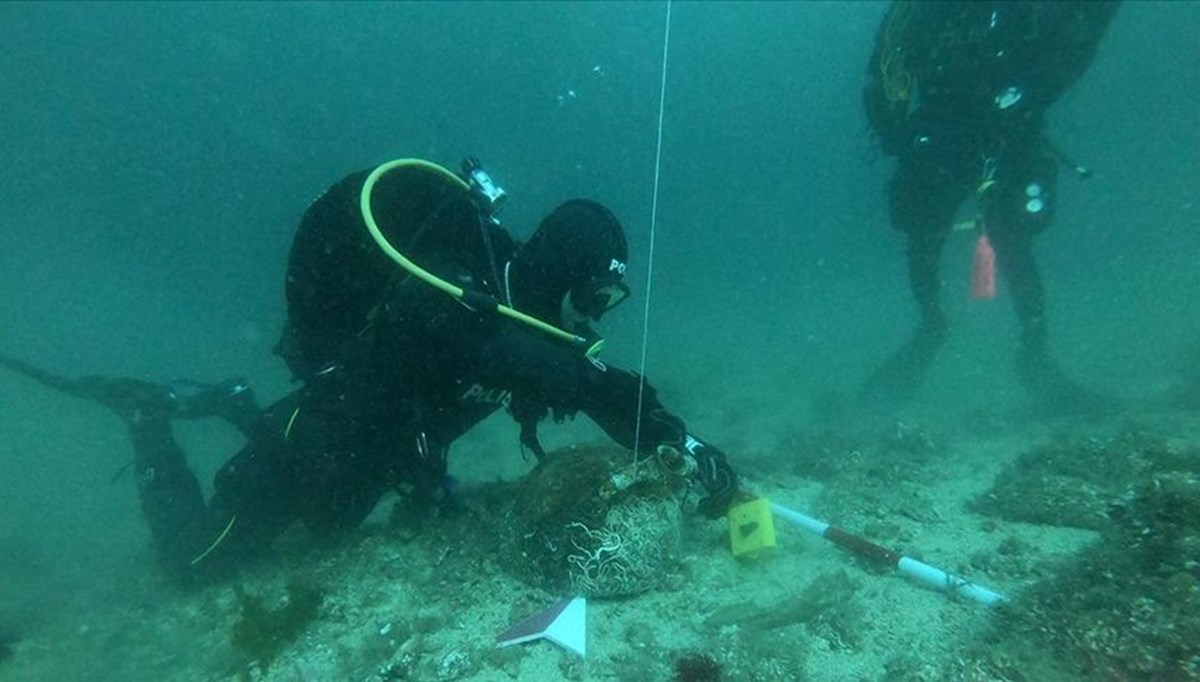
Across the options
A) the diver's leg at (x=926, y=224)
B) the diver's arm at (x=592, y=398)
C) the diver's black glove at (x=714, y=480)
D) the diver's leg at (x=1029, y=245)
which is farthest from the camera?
the diver's leg at (x=926, y=224)

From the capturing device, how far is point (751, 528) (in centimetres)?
382

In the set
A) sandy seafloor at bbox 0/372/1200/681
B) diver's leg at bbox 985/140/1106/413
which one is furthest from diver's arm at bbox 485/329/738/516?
diver's leg at bbox 985/140/1106/413

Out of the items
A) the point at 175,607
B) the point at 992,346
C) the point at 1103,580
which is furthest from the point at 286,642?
the point at 992,346

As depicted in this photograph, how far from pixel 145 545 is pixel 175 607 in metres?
3.93

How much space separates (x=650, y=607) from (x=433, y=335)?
6.19 feet

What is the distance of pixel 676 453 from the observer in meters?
3.96

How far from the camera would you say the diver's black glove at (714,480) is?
3928mm

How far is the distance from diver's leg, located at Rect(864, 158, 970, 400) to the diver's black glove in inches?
256

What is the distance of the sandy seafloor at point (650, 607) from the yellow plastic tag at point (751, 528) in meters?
0.13

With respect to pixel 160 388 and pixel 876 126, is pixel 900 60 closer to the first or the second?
pixel 876 126

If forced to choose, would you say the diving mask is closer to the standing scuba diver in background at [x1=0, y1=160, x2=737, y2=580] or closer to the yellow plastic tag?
the standing scuba diver in background at [x1=0, y1=160, x2=737, y2=580]

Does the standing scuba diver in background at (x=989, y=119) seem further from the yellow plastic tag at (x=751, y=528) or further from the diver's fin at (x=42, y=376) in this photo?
the diver's fin at (x=42, y=376)

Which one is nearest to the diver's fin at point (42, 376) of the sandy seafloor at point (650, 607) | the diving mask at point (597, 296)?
the sandy seafloor at point (650, 607)

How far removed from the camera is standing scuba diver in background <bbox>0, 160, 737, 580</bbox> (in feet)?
11.7
